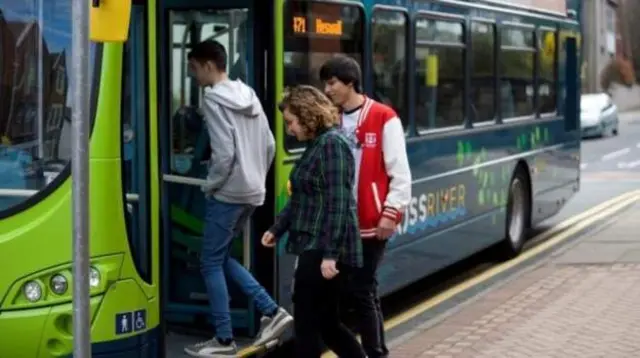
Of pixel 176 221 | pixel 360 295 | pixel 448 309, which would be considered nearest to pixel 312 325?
pixel 360 295

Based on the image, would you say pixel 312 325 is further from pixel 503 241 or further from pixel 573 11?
pixel 573 11

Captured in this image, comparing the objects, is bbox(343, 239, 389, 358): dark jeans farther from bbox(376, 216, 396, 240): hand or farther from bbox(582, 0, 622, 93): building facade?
bbox(582, 0, 622, 93): building facade

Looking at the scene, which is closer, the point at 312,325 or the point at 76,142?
the point at 76,142

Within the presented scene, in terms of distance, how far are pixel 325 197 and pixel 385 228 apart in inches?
20.8

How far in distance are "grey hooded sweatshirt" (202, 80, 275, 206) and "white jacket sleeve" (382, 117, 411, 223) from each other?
0.71 metres

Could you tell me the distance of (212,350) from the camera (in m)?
7.28

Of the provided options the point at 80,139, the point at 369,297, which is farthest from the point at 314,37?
the point at 80,139

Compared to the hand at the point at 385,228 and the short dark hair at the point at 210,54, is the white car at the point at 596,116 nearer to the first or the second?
the short dark hair at the point at 210,54

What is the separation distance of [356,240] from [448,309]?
148 inches

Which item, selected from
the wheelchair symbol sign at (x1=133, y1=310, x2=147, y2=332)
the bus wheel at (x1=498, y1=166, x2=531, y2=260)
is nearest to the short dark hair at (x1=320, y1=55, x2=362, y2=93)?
the wheelchair symbol sign at (x1=133, y1=310, x2=147, y2=332)

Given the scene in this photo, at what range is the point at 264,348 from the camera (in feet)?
24.7

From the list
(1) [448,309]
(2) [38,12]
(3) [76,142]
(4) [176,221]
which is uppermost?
(2) [38,12]

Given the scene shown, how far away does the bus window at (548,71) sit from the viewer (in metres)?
13.9

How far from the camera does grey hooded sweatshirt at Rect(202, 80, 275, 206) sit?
23.5 feet
